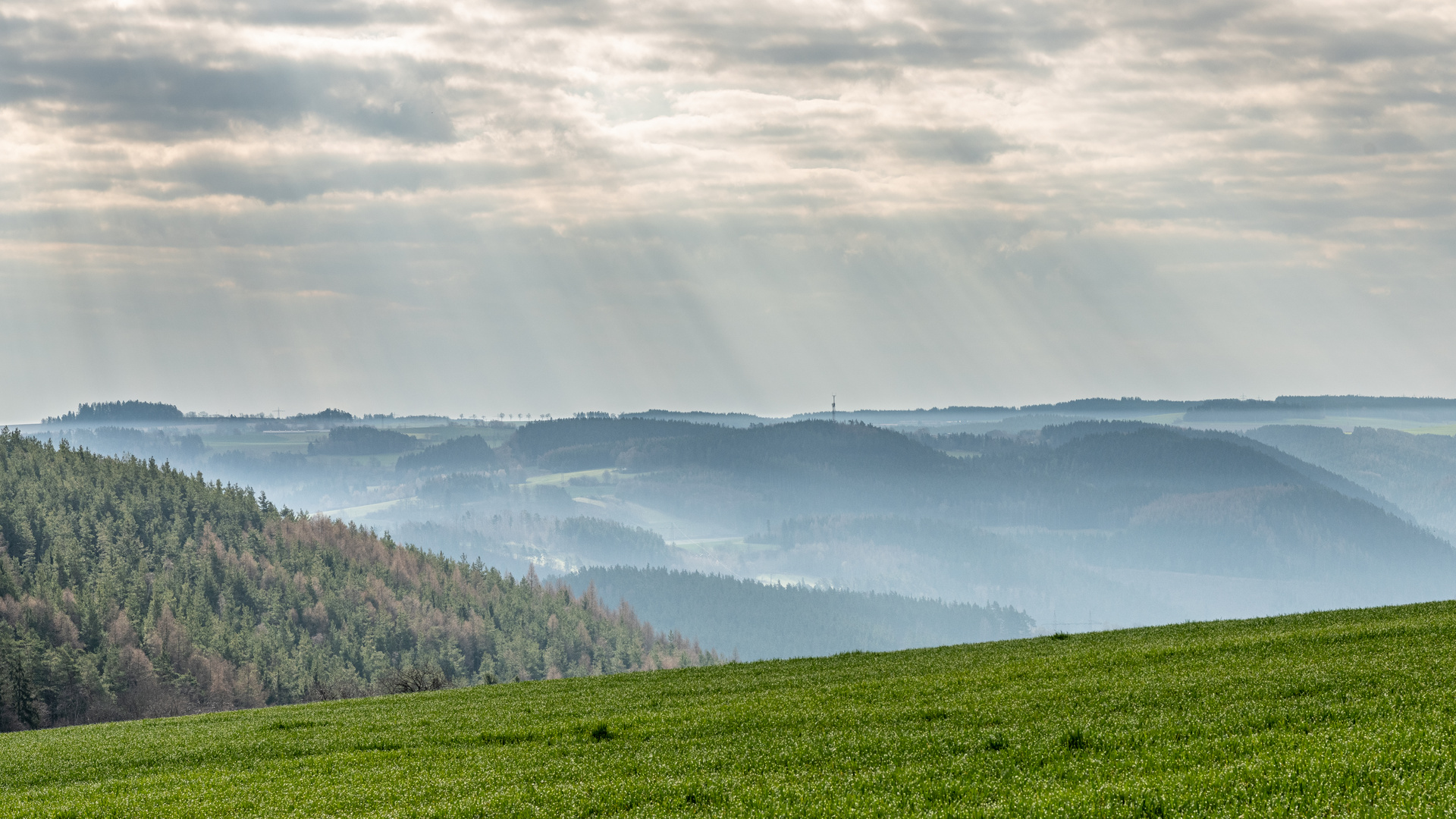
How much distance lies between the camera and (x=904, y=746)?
75.9 ft

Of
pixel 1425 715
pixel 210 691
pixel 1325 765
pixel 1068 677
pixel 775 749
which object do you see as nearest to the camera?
pixel 1325 765

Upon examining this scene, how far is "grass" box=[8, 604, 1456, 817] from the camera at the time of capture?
17312 mm

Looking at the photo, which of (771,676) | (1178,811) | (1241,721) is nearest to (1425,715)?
(1241,721)

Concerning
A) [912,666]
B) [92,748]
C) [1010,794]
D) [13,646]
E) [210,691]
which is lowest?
[210,691]

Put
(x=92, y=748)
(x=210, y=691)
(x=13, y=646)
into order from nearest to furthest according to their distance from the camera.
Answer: (x=92, y=748) < (x=13, y=646) < (x=210, y=691)

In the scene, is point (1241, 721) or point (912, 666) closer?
point (1241, 721)

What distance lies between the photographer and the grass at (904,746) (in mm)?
17312

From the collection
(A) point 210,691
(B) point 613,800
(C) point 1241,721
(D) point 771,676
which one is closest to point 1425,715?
(C) point 1241,721

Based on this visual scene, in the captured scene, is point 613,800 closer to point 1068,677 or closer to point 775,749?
point 775,749

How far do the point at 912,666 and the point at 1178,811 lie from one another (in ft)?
85.9

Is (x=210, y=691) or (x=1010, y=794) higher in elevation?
(x=1010, y=794)

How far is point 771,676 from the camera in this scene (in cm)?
4300

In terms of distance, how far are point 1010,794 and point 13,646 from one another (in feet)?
616

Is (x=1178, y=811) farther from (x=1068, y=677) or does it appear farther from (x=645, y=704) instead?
(x=645, y=704)
